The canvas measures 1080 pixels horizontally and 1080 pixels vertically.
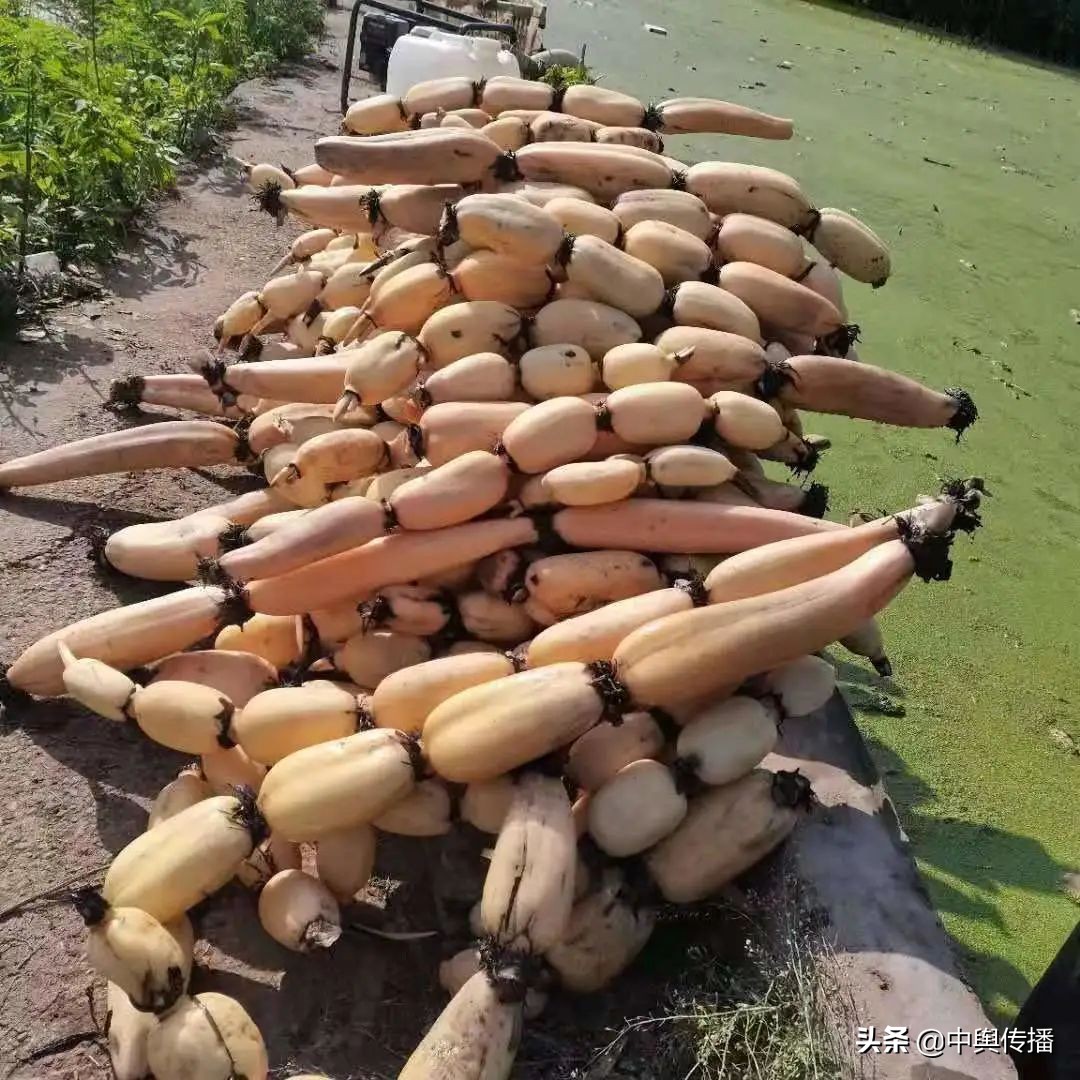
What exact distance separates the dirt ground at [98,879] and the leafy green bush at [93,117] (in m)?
1.01

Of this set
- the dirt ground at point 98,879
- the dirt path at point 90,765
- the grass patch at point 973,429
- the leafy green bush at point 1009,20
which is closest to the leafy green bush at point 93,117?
the dirt path at point 90,765

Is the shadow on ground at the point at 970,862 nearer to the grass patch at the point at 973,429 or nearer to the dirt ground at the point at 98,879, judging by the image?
the grass patch at the point at 973,429

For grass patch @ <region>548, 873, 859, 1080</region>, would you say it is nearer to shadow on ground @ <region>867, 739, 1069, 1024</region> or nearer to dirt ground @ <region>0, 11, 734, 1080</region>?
dirt ground @ <region>0, 11, 734, 1080</region>

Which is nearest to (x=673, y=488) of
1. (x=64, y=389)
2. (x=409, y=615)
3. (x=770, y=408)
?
(x=770, y=408)

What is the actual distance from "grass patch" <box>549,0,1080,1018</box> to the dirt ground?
1.07m

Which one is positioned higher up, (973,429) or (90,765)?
(973,429)

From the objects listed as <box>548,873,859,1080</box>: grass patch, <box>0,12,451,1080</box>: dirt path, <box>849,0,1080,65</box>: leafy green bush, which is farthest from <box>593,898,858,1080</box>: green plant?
<box>849,0,1080,65</box>: leafy green bush

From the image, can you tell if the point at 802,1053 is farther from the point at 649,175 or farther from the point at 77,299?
the point at 77,299

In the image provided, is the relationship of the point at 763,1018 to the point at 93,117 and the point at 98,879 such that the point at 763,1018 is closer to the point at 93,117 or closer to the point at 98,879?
the point at 98,879

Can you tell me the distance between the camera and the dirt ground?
5.75 ft

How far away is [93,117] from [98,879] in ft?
11.2

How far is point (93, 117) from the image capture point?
428cm

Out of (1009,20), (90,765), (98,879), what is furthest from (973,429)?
(1009,20)

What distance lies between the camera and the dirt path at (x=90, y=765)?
1.76m
